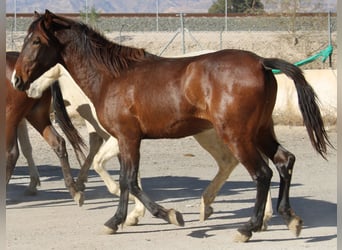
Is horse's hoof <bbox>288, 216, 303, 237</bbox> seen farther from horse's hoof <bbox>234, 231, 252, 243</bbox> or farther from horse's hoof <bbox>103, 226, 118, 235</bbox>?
horse's hoof <bbox>103, 226, 118, 235</bbox>

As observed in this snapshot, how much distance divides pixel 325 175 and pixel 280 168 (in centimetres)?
390

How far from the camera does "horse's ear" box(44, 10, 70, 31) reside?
748 cm

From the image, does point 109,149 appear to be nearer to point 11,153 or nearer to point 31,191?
point 11,153

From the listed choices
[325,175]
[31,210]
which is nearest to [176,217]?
[31,210]

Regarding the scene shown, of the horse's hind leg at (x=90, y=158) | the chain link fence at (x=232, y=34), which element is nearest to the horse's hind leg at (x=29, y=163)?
the horse's hind leg at (x=90, y=158)

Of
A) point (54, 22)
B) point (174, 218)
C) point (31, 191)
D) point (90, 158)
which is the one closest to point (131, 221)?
point (174, 218)

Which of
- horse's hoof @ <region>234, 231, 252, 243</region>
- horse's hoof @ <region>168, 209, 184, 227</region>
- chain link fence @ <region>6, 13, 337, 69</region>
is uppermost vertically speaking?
horse's hoof @ <region>168, 209, 184, 227</region>

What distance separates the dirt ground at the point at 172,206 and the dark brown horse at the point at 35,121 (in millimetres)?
450

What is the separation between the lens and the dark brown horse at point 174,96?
6.90 m

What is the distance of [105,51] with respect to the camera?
25.3ft

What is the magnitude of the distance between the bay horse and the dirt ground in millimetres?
190

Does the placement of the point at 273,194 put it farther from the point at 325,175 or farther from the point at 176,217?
the point at 176,217

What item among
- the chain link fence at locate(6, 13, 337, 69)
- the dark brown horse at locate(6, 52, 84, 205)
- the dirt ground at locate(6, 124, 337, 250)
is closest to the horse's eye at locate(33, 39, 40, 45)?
the dark brown horse at locate(6, 52, 84, 205)

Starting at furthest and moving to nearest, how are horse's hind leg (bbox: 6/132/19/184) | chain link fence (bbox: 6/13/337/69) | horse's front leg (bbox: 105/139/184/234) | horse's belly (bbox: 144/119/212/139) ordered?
chain link fence (bbox: 6/13/337/69) < horse's hind leg (bbox: 6/132/19/184) < horse's front leg (bbox: 105/139/184/234) < horse's belly (bbox: 144/119/212/139)
